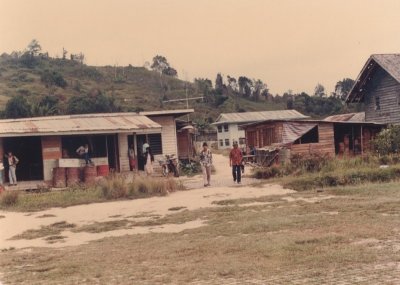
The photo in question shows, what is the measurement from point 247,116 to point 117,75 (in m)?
40.1

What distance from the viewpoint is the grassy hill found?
67375 mm

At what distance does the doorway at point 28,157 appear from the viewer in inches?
874

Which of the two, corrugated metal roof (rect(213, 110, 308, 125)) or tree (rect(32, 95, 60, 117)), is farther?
corrugated metal roof (rect(213, 110, 308, 125))

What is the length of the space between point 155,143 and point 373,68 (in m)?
12.9

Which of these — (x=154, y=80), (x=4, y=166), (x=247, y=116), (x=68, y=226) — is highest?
(x=154, y=80)

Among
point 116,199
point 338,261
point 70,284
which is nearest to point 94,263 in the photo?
point 70,284

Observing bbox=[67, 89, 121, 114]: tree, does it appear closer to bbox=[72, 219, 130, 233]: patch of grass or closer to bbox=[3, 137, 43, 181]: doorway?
bbox=[3, 137, 43, 181]: doorway

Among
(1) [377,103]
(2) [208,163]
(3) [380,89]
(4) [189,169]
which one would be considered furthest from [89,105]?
(2) [208,163]

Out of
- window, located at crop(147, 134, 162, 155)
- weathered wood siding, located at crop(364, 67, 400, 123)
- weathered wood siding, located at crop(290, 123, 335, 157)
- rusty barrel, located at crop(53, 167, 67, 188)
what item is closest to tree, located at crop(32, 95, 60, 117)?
window, located at crop(147, 134, 162, 155)

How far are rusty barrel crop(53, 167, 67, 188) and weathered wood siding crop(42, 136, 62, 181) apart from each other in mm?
426

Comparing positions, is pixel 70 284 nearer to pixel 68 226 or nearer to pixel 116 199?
pixel 68 226

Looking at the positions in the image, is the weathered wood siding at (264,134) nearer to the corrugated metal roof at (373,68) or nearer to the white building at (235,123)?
the corrugated metal roof at (373,68)

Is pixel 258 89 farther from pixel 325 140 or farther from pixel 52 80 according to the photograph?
pixel 325 140

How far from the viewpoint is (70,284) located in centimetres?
627
